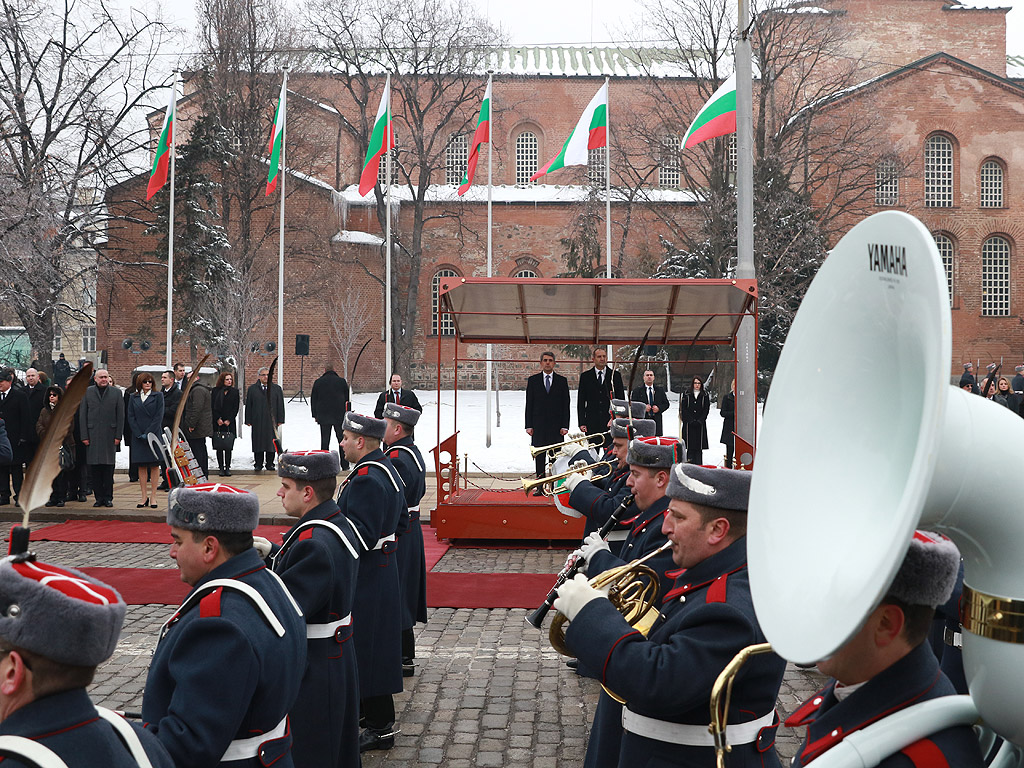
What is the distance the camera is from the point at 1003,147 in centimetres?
3875

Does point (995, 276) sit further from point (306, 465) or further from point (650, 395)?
point (306, 465)

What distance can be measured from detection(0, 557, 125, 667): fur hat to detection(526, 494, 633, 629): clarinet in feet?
4.78

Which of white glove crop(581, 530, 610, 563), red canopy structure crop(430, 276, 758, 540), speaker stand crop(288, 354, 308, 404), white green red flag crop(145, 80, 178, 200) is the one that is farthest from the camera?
speaker stand crop(288, 354, 308, 404)

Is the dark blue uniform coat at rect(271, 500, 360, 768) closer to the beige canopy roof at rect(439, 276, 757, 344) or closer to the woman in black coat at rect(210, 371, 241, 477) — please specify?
the beige canopy roof at rect(439, 276, 757, 344)

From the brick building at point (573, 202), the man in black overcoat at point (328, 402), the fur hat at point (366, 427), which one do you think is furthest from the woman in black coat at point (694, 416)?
the brick building at point (573, 202)

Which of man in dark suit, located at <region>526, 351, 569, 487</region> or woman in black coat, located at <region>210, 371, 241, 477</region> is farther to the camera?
woman in black coat, located at <region>210, 371, 241, 477</region>

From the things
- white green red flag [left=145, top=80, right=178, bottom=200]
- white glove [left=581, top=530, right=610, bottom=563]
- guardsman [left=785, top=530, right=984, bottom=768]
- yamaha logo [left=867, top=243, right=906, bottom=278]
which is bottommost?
white glove [left=581, top=530, right=610, bottom=563]

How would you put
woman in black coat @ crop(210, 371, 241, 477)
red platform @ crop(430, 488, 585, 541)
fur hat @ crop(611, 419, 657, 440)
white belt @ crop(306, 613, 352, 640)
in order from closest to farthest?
white belt @ crop(306, 613, 352, 640) < fur hat @ crop(611, 419, 657, 440) < red platform @ crop(430, 488, 585, 541) < woman in black coat @ crop(210, 371, 241, 477)

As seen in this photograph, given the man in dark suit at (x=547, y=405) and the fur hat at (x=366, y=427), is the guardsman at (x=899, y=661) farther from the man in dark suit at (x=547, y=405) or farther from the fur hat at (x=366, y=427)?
the man in dark suit at (x=547, y=405)

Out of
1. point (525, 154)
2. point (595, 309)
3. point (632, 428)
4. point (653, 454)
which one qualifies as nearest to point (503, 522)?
point (595, 309)

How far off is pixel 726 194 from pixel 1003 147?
55.8 feet

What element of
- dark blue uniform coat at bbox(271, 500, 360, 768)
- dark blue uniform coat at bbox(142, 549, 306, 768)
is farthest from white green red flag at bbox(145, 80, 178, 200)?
dark blue uniform coat at bbox(142, 549, 306, 768)

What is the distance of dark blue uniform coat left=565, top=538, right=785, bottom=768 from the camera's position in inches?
105

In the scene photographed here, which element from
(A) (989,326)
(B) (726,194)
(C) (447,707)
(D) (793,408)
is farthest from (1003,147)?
(D) (793,408)
